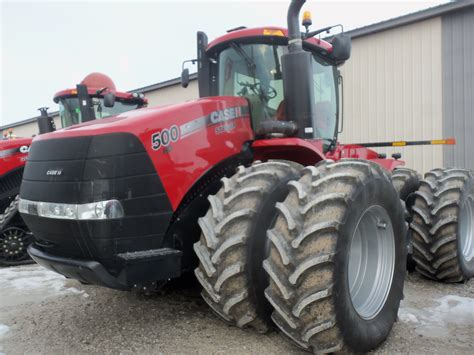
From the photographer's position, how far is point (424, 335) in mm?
2951

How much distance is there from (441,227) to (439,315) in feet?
3.35

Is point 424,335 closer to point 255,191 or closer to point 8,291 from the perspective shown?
point 255,191

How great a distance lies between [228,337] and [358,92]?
7.61m

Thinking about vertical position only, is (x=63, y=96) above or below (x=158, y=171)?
above

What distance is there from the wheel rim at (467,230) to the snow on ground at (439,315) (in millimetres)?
943

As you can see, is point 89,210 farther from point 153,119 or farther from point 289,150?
point 289,150

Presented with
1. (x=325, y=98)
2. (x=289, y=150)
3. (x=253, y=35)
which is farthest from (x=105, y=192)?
(x=325, y=98)

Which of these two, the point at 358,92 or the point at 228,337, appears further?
the point at 358,92

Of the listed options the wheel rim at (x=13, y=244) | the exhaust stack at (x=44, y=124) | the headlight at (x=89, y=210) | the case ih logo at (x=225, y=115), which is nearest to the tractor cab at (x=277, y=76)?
the case ih logo at (x=225, y=115)

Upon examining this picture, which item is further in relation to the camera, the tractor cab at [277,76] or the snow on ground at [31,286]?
the snow on ground at [31,286]

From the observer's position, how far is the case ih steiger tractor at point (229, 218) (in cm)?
243

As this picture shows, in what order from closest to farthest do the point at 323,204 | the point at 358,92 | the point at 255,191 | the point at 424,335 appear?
the point at 323,204, the point at 255,191, the point at 424,335, the point at 358,92

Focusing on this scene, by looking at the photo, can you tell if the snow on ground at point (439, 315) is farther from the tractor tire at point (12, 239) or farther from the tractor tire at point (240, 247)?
the tractor tire at point (12, 239)

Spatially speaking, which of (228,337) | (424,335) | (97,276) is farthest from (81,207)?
(424,335)
